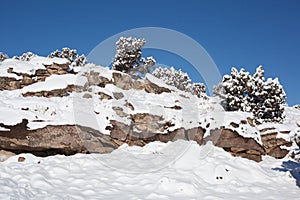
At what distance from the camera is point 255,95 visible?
24.7 meters

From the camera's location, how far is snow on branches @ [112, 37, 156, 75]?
32.7 meters

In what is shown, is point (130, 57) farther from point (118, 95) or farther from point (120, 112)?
point (120, 112)

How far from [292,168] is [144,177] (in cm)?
612

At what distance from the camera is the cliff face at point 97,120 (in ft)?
31.7

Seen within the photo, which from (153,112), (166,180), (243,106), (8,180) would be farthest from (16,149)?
(243,106)

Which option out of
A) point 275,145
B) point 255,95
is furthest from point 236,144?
point 255,95

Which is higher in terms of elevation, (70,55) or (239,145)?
(70,55)

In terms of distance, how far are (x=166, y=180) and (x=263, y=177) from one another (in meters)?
3.56

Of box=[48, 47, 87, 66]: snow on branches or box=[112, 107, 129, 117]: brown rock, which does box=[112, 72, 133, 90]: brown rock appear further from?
box=[48, 47, 87, 66]: snow on branches

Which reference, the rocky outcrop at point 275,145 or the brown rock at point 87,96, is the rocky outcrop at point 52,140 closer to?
the brown rock at point 87,96

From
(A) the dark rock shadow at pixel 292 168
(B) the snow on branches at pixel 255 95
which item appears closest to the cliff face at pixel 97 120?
(A) the dark rock shadow at pixel 292 168

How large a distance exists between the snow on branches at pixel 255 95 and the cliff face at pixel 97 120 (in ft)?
28.1

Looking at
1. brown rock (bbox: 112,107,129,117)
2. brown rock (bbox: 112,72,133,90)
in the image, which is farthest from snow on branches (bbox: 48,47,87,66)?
brown rock (bbox: 112,107,129,117)

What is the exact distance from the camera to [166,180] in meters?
7.59
